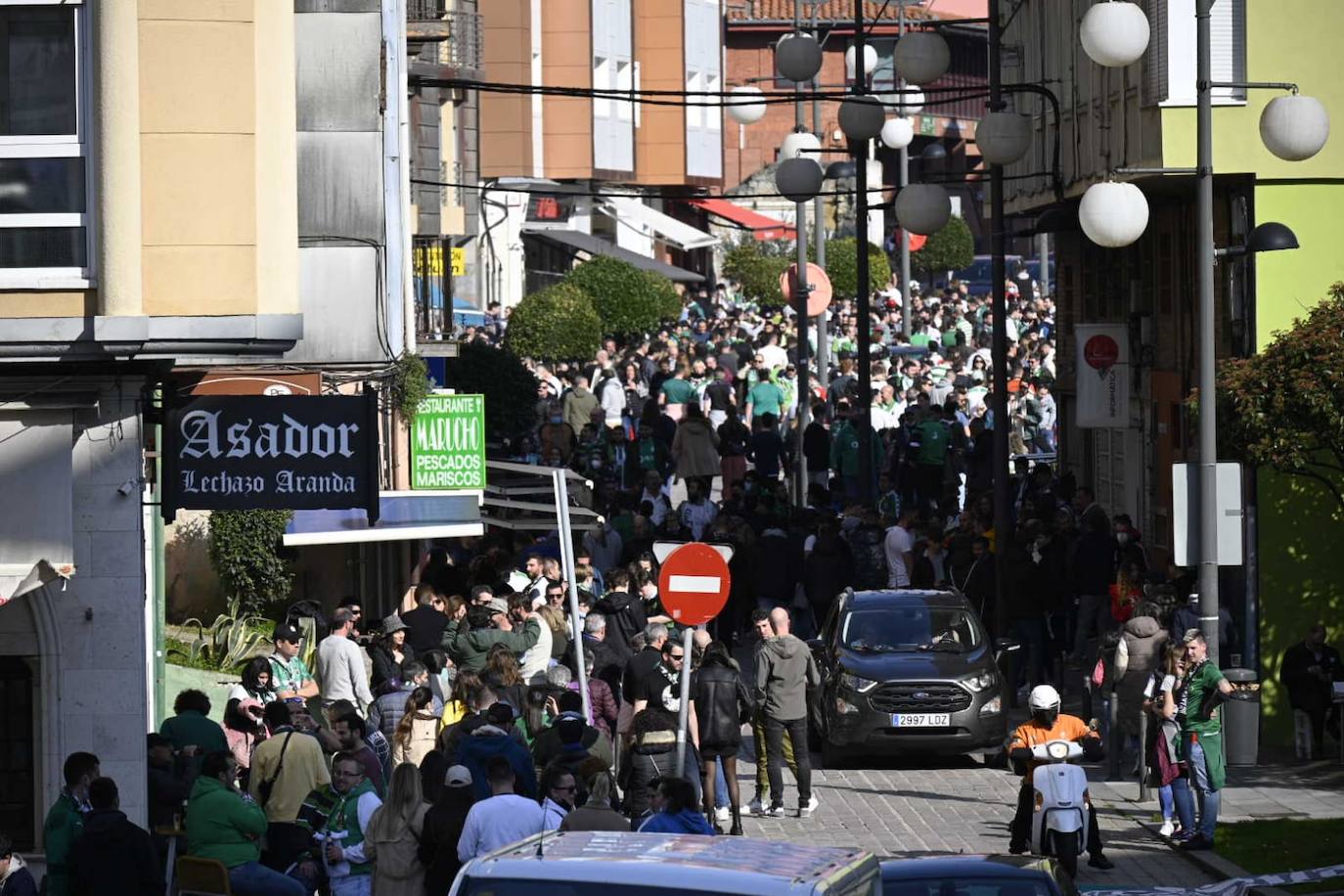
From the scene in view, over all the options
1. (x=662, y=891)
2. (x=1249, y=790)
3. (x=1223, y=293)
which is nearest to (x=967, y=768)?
(x=1249, y=790)

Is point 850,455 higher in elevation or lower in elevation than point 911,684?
higher

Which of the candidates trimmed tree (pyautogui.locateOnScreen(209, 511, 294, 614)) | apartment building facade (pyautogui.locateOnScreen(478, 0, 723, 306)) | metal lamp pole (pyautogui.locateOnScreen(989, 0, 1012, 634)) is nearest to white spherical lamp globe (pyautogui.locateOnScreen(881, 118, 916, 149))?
apartment building facade (pyautogui.locateOnScreen(478, 0, 723, 306))

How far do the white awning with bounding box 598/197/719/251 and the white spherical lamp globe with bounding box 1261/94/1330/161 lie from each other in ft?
192

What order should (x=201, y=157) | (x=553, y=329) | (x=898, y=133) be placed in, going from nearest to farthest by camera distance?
(x=201, y=157), (x=898, y=133), (x=553, y=329)

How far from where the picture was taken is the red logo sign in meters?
29.5

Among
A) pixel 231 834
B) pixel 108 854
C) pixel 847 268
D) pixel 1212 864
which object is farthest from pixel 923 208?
pixel 847 268

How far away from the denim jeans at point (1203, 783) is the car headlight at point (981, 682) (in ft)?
12.3

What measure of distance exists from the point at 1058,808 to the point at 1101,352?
544 inches

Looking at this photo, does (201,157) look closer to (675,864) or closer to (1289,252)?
(675,864)

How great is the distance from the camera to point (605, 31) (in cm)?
7669

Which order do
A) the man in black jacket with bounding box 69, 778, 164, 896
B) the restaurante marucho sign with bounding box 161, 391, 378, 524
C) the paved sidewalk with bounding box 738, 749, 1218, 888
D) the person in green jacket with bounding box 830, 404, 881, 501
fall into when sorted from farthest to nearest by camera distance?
the person in green jacket with bounding box 830, 404, 881, 501, the paved sidewalk with bounding box 738, 749, 1218, 888, the restaurante marucho sign with bounding box 161, 391, 378, 524, the man in black jacket with bounding box 69, 778, 164, 896

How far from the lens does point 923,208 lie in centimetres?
2825

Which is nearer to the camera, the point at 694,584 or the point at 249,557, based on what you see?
the point at 694,584

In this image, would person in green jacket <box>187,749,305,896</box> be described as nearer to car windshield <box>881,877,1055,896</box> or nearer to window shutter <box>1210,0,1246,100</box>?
car windshield <box>881,877,1055,896</box>
